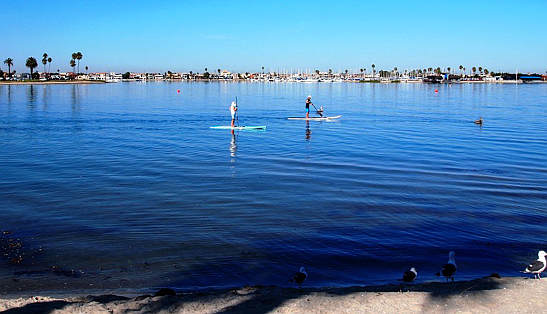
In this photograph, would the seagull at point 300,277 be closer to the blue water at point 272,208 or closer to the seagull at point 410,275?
the blue water at point 272,208

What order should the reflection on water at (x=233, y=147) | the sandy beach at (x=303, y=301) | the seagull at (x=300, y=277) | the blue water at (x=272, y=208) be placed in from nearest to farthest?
the sandy beach at (x=303, y=301) → the seagull at (x=300, y=277) → the blue water at (x=272, y=208) → the reflection on water at (x=233, y=147)

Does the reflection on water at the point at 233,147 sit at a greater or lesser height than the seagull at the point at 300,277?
greater

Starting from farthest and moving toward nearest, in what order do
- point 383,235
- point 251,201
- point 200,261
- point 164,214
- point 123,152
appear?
1. point 123,152
2. point 251,201
3. point 164,214
4. point 383,235
5. point 200,261

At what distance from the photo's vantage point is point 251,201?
15711 millimetres

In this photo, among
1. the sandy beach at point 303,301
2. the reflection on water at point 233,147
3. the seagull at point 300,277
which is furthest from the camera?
the reflection on water at point 233,147

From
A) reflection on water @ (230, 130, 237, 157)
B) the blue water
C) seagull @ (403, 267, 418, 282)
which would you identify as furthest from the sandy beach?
reflection on water @ (230, 130, 237, 157)

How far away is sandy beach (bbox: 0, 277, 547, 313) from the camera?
739 cm

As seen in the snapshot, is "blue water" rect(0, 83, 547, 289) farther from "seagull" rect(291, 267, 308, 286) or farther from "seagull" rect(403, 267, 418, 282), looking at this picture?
"seagull" rect(403, 267, 418, 282)

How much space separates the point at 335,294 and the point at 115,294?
12.7 ft

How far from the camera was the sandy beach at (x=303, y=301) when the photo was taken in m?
7.39

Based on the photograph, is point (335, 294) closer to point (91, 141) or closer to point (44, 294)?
point (44, 294)

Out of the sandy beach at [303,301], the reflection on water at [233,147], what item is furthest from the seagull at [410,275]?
the reflection on water at [233,147]

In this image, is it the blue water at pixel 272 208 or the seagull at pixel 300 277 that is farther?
the blue water at pixel 272 208

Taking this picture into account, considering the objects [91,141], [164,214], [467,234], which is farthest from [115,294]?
[91,141]
